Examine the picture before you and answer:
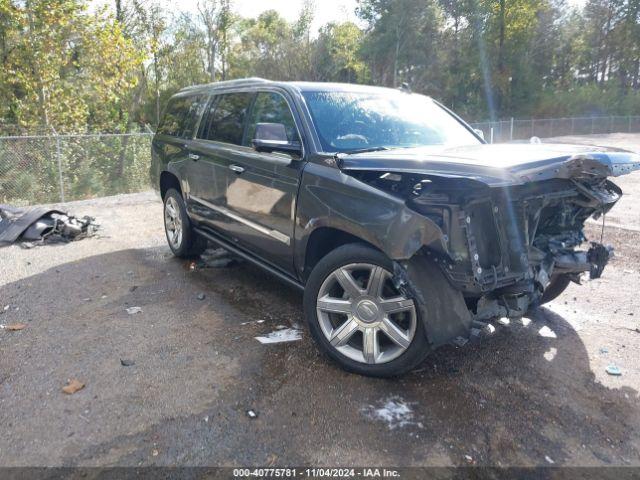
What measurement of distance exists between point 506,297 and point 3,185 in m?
11.4

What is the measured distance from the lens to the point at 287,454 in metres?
2.65

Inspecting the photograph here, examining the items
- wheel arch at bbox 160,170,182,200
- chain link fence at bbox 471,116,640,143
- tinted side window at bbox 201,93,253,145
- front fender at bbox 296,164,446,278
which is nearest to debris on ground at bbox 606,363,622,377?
front fender at bbox 296,164,446,278

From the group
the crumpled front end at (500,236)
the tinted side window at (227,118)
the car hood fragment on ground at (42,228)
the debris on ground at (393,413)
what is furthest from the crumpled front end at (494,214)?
the car hood fragment on ground at (42,228)

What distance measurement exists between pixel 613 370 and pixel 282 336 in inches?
94.4

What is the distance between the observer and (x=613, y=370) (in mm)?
3551

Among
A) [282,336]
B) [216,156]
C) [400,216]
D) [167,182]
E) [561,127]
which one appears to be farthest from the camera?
[561,127]

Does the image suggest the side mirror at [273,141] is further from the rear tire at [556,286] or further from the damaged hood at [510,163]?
the rear tire at [556,286]

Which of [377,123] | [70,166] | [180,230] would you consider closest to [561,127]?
[70,166]

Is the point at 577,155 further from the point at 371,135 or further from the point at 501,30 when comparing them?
the point at 501,30

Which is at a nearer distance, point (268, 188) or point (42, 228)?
point (268, 188)

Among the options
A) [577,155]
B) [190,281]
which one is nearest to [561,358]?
[577,155]

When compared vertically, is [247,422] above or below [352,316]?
below

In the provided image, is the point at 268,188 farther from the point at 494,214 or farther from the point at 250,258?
the point at 494,214

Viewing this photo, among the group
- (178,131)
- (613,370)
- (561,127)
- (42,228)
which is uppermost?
(178,131)
